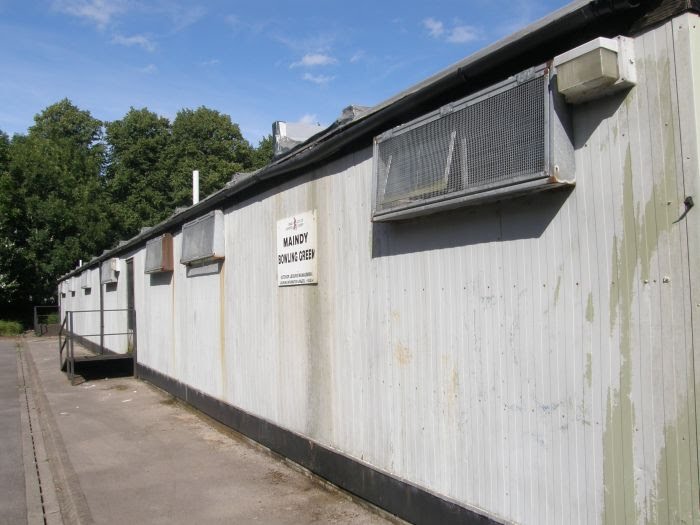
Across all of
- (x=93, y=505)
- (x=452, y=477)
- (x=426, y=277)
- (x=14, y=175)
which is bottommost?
(x=93, y=505)

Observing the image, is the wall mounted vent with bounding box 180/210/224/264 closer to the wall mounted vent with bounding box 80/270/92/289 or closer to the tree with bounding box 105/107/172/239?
the wall mounted vent with bounding box 80/270/92/289

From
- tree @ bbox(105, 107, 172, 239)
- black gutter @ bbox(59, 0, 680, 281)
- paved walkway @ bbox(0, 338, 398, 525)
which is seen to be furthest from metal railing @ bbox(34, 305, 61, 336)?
black gutter @ bbox(59, 0, 680, 281)

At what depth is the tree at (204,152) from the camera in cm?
4016

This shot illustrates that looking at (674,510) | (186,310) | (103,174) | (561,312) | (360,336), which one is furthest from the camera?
(103,174)

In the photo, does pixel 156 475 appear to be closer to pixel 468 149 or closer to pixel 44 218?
pixel 468 149

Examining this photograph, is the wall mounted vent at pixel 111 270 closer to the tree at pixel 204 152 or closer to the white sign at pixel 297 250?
the white sign at pixel 297 250

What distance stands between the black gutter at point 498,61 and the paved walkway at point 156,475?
2.90 m

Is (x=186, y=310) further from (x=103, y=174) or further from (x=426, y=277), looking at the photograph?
(x=103, y=174)

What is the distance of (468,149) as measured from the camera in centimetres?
349

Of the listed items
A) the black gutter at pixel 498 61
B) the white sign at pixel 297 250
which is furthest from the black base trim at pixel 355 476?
the black gutter at pixel 498 61

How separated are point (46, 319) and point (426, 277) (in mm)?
35234

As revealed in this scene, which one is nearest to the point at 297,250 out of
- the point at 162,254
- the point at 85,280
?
the point at 162,254

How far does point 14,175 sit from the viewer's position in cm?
3322

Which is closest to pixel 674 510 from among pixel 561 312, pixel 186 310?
pixel 561 312
